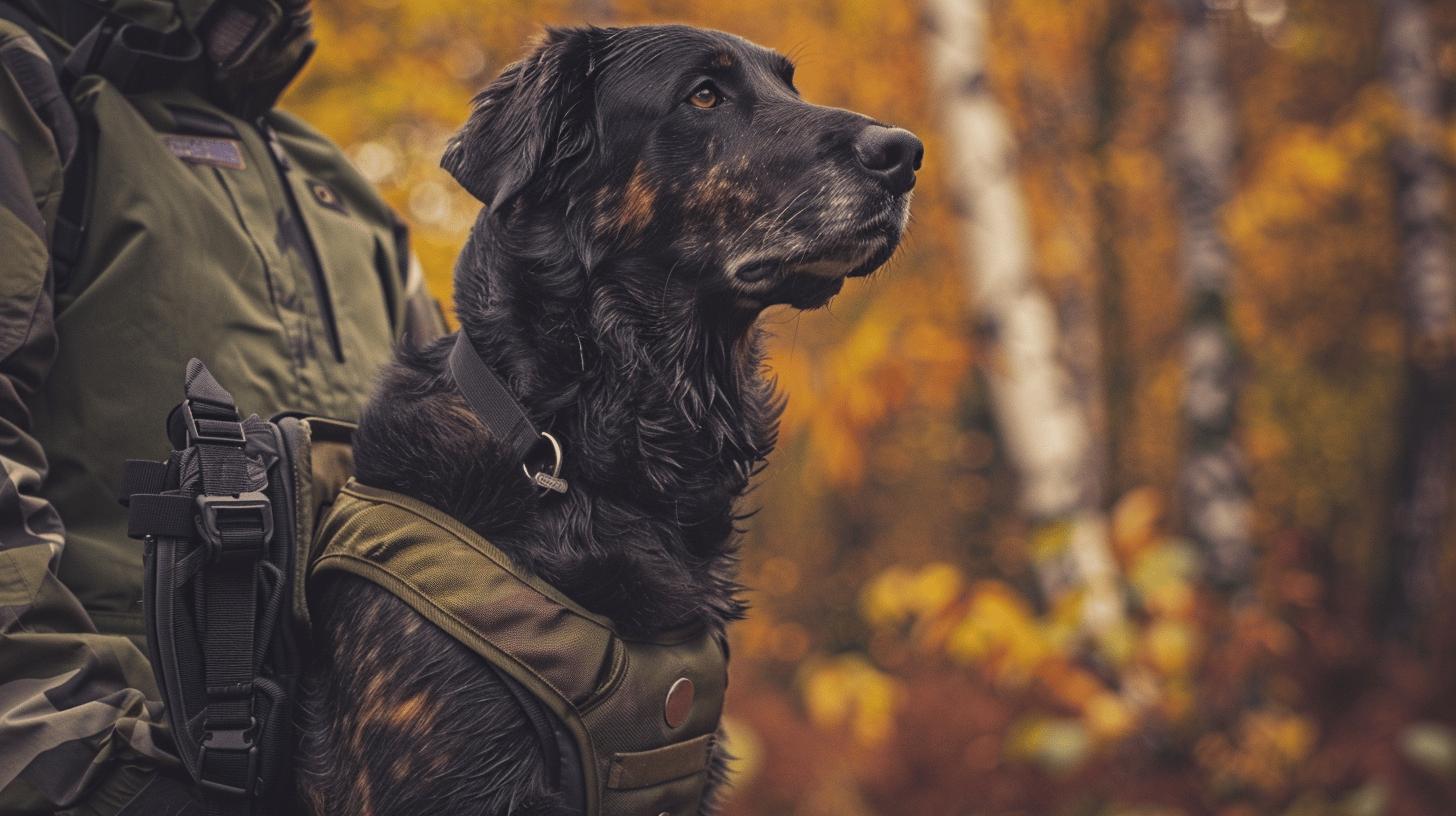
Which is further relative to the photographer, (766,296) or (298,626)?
(766,296)

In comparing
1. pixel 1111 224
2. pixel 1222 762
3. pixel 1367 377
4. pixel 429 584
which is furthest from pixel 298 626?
pixel 1367 377

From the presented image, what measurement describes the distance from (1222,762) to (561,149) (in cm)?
461

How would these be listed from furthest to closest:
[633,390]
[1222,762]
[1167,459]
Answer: [1167,459]
[1222,762]
[633,390]

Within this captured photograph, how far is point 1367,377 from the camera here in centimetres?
1373

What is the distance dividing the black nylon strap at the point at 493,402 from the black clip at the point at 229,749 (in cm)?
69

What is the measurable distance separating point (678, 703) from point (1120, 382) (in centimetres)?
1392

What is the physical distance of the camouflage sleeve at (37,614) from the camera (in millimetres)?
2070

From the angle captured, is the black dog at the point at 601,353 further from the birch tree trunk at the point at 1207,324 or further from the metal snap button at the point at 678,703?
the birch tree trunk at the point at 1207,324

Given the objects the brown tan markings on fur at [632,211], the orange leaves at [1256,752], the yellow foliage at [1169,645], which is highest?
the brown tan markings on fur at [632,211]

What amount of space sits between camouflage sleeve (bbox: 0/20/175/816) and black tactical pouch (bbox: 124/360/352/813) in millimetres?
144

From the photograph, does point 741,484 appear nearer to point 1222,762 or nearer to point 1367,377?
point 1222,762

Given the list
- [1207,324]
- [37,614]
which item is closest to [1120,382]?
[1207,324]

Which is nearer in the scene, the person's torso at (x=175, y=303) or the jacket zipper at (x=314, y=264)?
the person's torso at (x=175, y=303)

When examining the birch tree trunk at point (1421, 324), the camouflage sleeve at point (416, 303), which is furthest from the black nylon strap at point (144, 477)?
the birch tree trunk at point (1421, 324)
